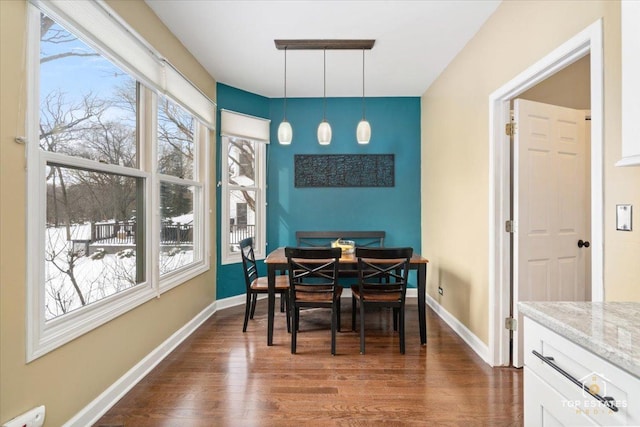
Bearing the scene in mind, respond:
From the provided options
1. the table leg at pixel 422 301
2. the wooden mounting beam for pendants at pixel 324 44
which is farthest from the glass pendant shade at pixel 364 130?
the table leg at pixel 422 301

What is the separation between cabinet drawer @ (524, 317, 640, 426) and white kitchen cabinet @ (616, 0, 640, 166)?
2.37ft

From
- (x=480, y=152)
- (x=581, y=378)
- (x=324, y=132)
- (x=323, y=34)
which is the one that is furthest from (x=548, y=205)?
(x=323, y=34)

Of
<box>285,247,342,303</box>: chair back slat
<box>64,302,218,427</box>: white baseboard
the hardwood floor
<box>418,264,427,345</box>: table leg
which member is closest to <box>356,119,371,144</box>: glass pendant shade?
<box>285,247,342,303</box>: chair back slat

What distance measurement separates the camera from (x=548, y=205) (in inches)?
91.0

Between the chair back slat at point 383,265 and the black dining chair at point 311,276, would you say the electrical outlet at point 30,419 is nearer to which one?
the black dining chair at point 311,276

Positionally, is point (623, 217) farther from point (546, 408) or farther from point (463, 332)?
point (463, 332)

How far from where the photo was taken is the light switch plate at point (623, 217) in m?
1.29

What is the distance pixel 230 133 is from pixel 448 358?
10.8 ft

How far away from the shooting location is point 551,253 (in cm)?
232

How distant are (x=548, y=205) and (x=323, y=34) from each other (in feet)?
7.61

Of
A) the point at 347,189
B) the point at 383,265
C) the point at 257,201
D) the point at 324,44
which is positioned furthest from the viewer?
the point at 347,189

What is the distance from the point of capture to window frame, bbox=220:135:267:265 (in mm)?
3689

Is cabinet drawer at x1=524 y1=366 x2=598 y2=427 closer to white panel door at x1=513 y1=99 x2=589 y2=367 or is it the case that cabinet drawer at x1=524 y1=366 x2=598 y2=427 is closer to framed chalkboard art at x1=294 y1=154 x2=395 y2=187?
white panel door at x1=513 y1=99 x2=589 y2=367

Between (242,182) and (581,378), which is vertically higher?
(242,182)
